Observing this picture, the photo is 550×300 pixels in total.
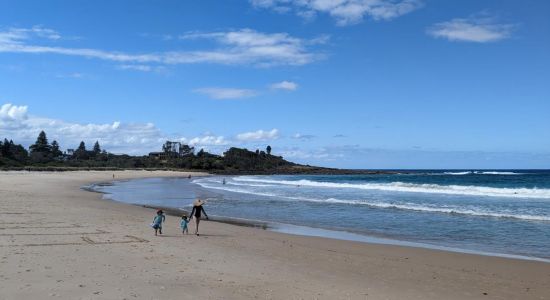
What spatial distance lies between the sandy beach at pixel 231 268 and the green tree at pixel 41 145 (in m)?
145

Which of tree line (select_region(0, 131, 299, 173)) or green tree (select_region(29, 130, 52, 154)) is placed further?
green tree (select_region(29, 130, 52, 154))

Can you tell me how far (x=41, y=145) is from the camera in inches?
5807

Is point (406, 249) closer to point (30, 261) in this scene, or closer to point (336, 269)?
point (336, 269)

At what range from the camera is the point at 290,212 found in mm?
26297

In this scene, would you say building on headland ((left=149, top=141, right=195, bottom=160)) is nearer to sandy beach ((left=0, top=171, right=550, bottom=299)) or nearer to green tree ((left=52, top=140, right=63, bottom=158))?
green tree ((left=52, top=140, right=63, bottom=158))

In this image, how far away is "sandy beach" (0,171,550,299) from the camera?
27.6 feet

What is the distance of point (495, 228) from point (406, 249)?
22.5 ft

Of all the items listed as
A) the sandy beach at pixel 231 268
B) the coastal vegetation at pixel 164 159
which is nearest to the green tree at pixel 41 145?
the coastal vegetation at pixel 164 159

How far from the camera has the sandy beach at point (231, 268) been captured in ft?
27.6

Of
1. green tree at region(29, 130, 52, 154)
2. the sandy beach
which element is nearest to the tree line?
green tree at region(29, 130, 52, 154)

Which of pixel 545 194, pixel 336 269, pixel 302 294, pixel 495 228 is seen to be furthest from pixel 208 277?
pixel 545 194

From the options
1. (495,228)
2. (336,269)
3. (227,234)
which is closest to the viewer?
(336,269)

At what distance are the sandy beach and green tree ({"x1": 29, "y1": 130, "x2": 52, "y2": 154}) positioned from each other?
145 meters

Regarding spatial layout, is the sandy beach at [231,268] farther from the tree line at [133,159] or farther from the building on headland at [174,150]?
the building on headland at [174,150]
